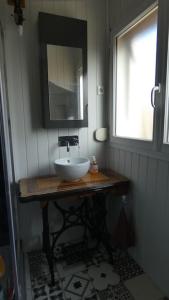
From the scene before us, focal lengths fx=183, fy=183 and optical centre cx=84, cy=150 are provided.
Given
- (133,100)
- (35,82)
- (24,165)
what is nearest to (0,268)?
(24,165)

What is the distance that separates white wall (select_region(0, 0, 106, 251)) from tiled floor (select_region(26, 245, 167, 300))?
1.20ft

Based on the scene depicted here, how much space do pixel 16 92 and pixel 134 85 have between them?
1.01 m

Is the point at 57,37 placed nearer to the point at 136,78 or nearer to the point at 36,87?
the point at 36,87

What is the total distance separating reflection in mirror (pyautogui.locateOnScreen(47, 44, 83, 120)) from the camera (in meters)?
1.61

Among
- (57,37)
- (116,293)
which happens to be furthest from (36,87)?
(116,293)

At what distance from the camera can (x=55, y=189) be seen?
4.55 feet

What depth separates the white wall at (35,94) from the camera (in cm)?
154

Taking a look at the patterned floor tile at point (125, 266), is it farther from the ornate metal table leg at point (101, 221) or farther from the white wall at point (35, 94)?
the white wall at point (35, 94)

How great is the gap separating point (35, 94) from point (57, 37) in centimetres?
52

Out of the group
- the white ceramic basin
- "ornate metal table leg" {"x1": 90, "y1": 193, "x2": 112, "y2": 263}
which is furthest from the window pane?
"ornate metal table leg" {"x1": 90, "y1": 193, "x2": 112, "y2": 263}

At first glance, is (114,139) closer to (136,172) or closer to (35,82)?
(136,172)

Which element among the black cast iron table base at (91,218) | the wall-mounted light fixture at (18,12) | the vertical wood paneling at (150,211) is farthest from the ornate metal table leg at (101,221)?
the wall-mounted light fixture at (18,12)

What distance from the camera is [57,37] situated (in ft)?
5.13

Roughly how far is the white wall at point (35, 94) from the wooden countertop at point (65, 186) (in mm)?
203
